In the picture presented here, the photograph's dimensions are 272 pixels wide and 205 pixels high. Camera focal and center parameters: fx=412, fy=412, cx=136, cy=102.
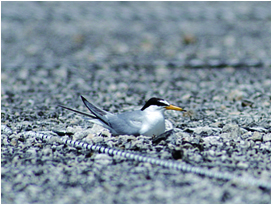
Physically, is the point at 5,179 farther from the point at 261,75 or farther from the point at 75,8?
the point at 75,8

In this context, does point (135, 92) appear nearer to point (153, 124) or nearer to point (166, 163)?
point (153, 124)

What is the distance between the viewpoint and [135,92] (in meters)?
6.40

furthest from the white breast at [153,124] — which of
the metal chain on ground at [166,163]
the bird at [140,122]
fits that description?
the metal chain on ground at [166,163]

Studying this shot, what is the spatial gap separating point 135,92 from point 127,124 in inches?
98.1

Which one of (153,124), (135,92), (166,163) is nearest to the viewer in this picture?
(166,163)

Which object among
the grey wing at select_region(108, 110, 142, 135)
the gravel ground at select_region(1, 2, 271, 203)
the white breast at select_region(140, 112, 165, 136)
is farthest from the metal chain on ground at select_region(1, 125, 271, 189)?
the white breast at select_region(140, 112, 165, 136)

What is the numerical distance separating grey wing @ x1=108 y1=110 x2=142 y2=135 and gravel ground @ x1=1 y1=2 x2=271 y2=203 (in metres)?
0.12

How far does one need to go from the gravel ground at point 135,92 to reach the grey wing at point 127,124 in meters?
0.12

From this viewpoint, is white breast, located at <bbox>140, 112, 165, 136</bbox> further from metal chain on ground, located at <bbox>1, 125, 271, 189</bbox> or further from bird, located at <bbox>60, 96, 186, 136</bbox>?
metal chain on ground, located at <bbox>1, 125, 271, 189</bbox>

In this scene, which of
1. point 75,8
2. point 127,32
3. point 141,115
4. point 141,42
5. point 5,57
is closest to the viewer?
point 141,115

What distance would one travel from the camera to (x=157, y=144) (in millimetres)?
3689

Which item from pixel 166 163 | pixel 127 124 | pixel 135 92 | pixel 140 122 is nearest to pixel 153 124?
pixel 140 122

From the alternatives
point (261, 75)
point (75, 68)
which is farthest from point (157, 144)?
point (75, 68)

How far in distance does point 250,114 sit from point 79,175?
2.67m
